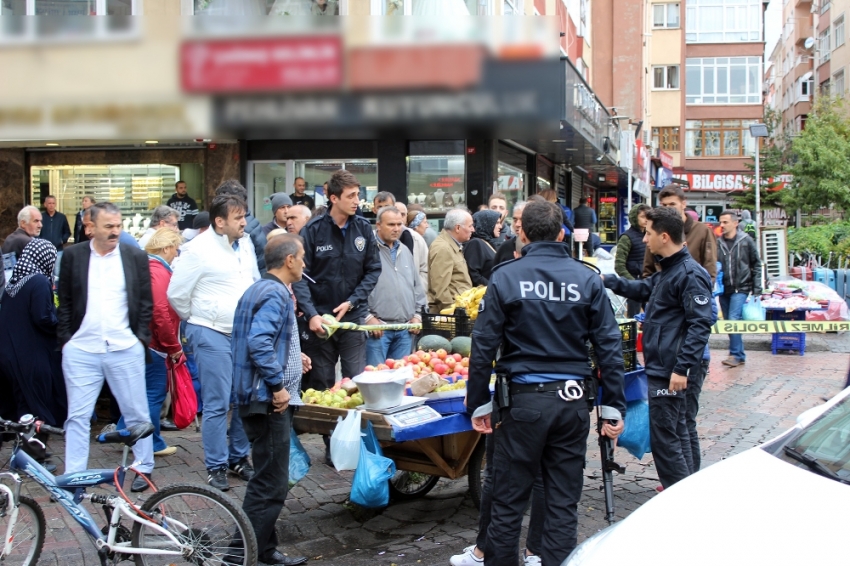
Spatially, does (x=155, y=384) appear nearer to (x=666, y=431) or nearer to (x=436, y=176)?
(x=666, y=431)

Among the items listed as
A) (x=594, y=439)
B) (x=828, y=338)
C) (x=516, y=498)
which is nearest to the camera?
(x=516, y=498)

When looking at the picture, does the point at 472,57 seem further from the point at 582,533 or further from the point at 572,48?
the point at 572,48

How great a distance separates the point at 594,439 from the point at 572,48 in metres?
17.2

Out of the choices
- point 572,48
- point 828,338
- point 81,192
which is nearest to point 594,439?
point 828,338

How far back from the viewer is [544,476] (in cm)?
399

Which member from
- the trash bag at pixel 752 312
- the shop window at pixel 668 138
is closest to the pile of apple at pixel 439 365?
the trash bag at pixel 752 312

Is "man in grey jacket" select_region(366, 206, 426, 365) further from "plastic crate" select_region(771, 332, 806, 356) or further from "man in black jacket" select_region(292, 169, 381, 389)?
"plastic crate" select_region(771, 332, 806, 356)

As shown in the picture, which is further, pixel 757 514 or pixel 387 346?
pixel 387 346

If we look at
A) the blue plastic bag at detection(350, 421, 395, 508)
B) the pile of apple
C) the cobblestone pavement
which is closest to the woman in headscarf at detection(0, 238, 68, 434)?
the cobblestone pavement

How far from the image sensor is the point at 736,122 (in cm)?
5034

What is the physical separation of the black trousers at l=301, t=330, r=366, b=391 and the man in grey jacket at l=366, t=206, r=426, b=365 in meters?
0.32

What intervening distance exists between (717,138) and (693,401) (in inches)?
1917

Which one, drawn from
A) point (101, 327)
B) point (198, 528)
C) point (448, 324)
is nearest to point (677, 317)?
point (448, 324)

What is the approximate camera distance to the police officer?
386 centimetres
